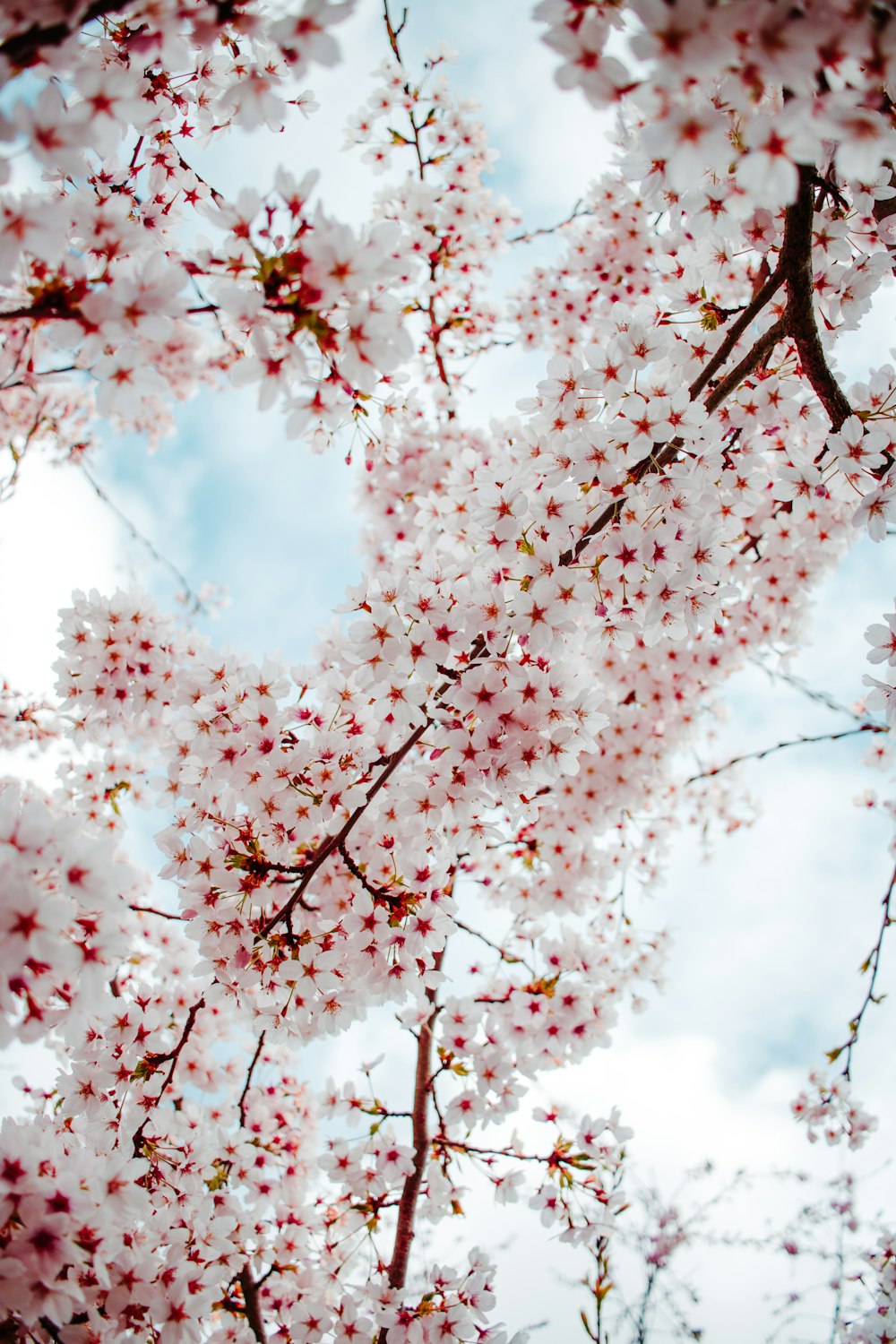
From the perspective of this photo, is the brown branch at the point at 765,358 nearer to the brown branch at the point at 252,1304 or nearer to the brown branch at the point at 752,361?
the brown branch at the point at 752,361

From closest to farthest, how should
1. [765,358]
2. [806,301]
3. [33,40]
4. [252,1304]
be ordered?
[33,40] < [806,301] < [765,358] < [252,1304]

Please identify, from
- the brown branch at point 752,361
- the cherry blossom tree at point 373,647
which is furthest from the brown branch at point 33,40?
the brown branch at point 752,361

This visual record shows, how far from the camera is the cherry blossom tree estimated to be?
58.6 inches

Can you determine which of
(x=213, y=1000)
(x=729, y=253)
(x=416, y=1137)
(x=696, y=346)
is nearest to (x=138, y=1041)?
(x=213, y=1000)

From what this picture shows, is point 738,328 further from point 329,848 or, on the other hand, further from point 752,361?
point 329,848

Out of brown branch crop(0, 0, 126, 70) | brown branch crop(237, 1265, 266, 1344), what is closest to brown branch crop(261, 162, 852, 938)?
brown branch crop(0, 0, 126, 70)

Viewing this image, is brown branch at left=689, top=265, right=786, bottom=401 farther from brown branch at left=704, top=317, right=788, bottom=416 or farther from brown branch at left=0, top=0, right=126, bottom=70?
brown branch at left=0, top=0, right=126, bottom=70

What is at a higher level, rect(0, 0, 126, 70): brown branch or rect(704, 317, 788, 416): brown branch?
rect(704, 317, 788, 416): brown branch

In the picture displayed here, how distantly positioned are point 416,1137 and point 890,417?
4.16m

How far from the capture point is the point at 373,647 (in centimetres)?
275

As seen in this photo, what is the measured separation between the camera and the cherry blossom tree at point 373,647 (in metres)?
1.49

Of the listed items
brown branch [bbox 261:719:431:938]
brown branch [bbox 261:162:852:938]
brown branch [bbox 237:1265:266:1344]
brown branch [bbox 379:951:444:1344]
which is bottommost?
brown branch [bbox 237:1265:266:1344]

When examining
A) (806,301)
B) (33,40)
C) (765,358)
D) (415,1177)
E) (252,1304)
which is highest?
(765,358)

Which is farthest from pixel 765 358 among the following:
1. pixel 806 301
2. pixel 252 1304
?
pixel 252 1304
